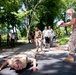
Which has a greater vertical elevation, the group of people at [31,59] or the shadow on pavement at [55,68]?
the group of people at [31,59]

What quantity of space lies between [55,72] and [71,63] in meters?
0.96

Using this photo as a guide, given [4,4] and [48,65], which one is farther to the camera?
[4,4]

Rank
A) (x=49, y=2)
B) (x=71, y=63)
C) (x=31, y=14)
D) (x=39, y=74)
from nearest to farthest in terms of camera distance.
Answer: (x=39, y=74) → (x=71, y=63) → (x=31, y=14) → (x=49, y=2)

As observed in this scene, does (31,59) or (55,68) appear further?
(31,59)

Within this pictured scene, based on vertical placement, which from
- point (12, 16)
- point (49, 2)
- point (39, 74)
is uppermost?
point (49, 2)

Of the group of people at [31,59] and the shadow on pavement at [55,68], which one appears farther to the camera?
the group of people at [31,59]

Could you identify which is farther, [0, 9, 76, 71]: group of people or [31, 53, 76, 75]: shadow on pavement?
[0, 9, 76, 71]: group of people

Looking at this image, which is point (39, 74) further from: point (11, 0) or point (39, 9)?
point (39, 9)

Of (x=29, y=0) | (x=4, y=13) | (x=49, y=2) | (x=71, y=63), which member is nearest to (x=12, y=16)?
(x=4, y=13)

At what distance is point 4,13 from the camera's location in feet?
95.1

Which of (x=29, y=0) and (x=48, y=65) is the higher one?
(x=29, y=0)

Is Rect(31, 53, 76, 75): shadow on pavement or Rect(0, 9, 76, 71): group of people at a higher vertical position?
Rect(0, 9, 76, 71): group of people

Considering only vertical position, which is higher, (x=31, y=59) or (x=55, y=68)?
(x=31, y=59)

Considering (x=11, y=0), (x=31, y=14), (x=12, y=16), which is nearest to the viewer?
(x=11, y=0)
